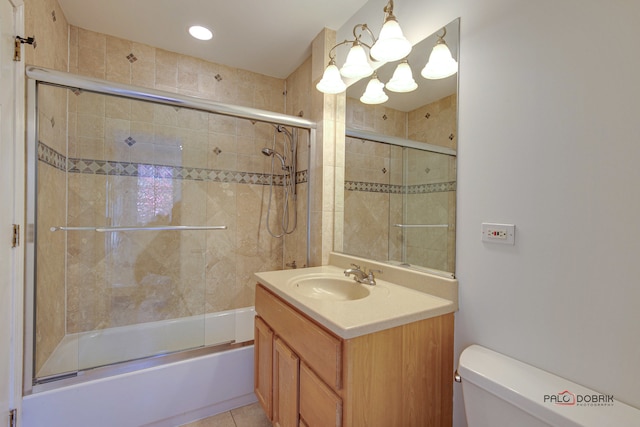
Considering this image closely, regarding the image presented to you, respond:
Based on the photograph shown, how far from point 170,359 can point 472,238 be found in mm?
1743

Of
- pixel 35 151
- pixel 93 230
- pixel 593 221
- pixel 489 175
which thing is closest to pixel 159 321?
pixel 93 230

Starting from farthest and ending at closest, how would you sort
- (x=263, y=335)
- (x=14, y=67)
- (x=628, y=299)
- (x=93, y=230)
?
(x=93, y=230), (x=263, y=335), (x=14, y=67), (x=628, y=299)

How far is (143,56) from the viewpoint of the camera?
2.14m

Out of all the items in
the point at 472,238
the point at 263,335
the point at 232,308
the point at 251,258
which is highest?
the point at 472,238

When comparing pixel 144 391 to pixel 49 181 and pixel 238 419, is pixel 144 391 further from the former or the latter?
pixel 49 181

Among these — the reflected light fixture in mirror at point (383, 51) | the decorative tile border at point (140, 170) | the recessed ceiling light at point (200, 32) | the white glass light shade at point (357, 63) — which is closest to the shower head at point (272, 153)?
the decorative tile border at point (140, 170)

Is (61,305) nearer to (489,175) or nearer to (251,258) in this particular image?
(251,258)

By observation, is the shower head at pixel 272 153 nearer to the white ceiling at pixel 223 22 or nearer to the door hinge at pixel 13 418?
the white ceiling at pixel 223 22

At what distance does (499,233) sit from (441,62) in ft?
2.56

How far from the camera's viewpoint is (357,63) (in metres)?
1.48

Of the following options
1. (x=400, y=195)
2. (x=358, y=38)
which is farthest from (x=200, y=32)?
(x=400, y=195)

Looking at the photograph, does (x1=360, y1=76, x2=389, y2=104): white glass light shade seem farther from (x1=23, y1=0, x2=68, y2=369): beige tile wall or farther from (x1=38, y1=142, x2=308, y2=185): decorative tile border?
(x1=23, y1=0, x2=68, y2=369): beige tile wall

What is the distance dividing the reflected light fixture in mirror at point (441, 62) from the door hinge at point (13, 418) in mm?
2456

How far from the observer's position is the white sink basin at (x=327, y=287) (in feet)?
4.75
